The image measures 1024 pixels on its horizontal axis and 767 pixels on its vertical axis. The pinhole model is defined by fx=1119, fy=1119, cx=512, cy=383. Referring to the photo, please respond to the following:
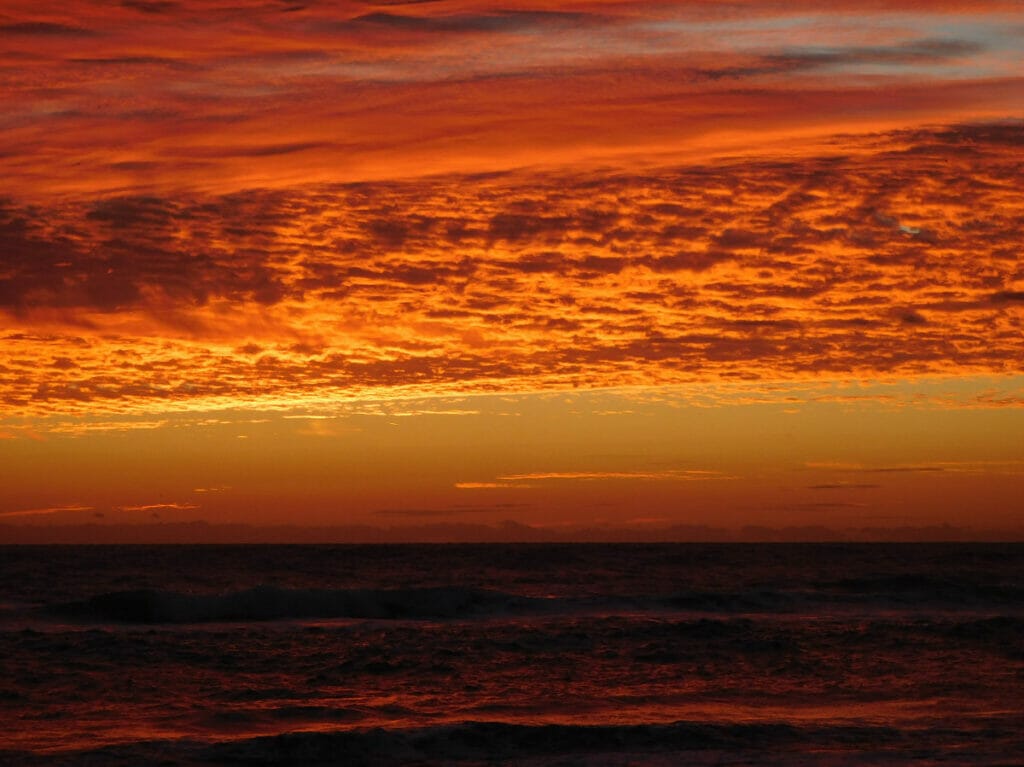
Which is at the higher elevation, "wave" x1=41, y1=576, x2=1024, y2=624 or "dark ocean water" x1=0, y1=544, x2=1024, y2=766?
"wave" x1=41, y1=576, x2=1024, y2=624

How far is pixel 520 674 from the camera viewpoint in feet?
82.1

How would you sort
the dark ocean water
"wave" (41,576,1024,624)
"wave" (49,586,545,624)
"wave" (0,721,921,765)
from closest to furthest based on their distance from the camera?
"wave" (0,721,921,765) → the dark ocean water → "wave" (49,586,545,624) → "wave" (41,576,1024,624)

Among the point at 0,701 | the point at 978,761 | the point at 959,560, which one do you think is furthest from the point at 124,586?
the point at 959,560

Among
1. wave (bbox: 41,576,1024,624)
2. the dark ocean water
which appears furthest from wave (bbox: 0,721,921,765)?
wave (bbox: 41,576,1024,624)

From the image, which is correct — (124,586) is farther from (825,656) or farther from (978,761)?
(978,761)

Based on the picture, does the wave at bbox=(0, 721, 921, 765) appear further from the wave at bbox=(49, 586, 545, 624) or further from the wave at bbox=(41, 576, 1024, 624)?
the wave at bbox=(49, 586, 545, 624)

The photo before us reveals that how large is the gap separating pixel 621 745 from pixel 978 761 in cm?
533

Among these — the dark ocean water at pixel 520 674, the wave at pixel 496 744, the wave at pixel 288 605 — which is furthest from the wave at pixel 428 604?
the wave at pixel 496 744

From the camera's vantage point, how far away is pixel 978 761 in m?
16.3

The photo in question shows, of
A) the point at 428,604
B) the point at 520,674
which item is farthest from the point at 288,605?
the point at 520,674

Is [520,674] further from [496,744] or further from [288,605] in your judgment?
[288,605]

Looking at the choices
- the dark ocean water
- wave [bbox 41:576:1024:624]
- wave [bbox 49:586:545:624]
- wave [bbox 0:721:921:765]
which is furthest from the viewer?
wave [bbox 41:576:1024:624]

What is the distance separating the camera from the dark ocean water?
18.0 metres

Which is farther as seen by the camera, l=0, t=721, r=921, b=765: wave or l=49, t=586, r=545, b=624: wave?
l=49, t=586, r=545, b=624: wave
